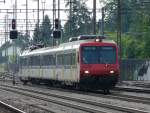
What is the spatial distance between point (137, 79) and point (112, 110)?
38.3 meters

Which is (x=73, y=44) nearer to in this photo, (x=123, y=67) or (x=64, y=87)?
(x=64, y=87)

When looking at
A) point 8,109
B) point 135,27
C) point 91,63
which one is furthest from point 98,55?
point 135,27

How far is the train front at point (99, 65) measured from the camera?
33938mm

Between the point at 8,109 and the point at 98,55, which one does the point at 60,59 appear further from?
the point at 8,109

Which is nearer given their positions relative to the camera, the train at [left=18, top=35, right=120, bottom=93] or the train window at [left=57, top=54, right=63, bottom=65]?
the train at [left=18, top=35, right=120, bottom=93]

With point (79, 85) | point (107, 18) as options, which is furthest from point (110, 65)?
point (107, 18)

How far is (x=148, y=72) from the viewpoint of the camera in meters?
58.7

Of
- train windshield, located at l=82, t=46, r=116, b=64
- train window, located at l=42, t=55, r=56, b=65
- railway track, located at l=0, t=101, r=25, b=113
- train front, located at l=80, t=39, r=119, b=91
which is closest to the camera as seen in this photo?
railway track, located at l=0, t=101, r=25, b=113

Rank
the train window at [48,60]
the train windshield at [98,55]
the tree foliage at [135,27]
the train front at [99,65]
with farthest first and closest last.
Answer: the tree foliage at [135,27] < the train window at [48,60] < the train windshield at [98,55] < the train front at [99,65]

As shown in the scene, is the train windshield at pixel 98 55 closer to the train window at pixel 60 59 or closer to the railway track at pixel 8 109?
the train window at pixel 60 59

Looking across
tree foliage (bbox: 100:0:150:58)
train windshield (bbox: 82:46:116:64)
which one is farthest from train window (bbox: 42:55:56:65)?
tree foliage (bbox: 100:0:150:58)

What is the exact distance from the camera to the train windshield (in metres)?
34.4

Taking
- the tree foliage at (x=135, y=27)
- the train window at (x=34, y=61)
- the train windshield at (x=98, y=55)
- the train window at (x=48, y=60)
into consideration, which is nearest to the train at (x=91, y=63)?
the train windshield at (x=98, y=55)

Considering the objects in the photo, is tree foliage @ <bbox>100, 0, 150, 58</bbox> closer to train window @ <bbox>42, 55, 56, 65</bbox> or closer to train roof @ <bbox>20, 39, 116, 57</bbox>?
train roof @ <bbox>20, 39, 116, 57</bbox>
